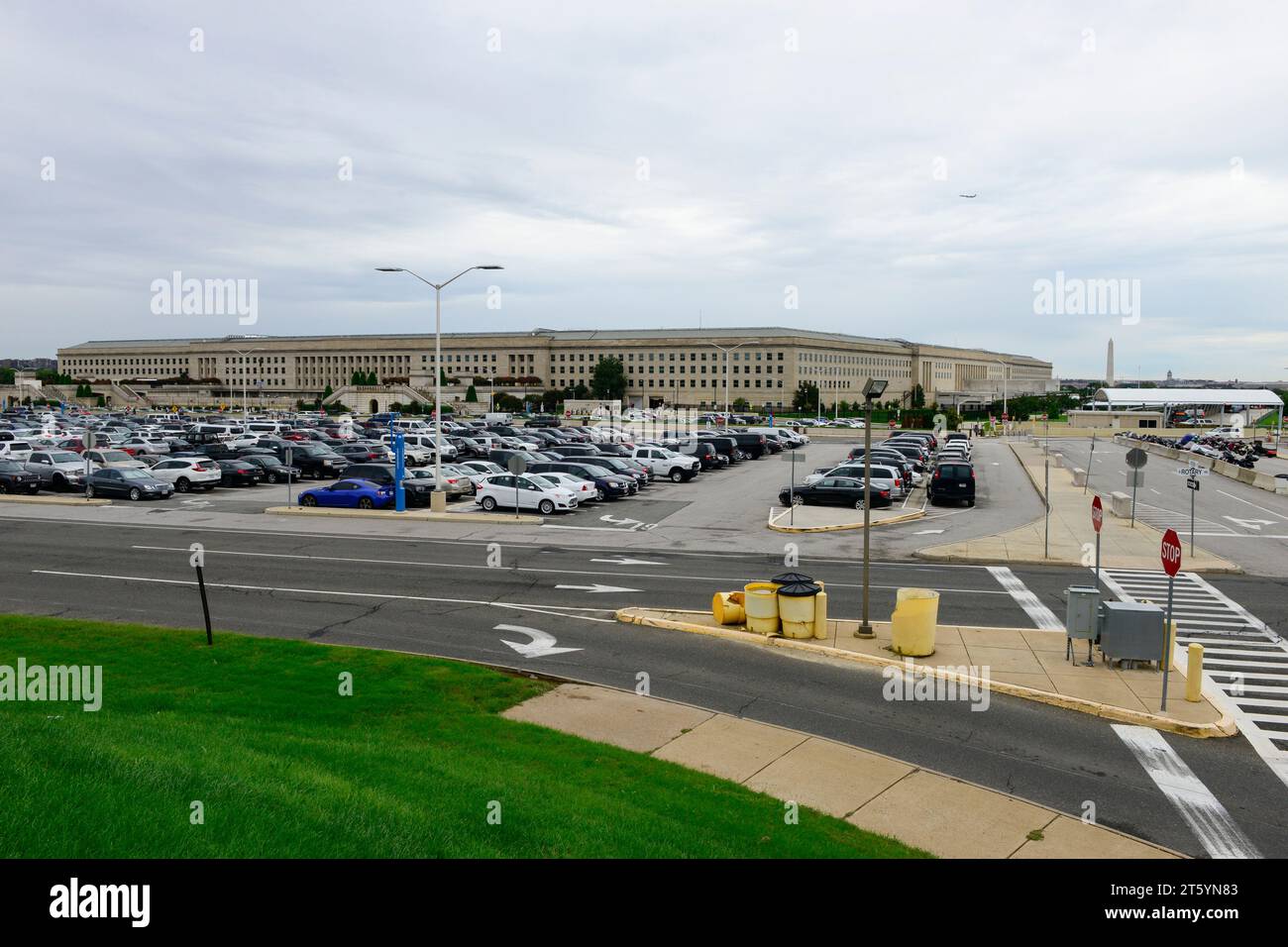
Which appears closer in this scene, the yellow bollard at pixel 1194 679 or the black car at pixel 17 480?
the yellow bollard at pixel 1194 679

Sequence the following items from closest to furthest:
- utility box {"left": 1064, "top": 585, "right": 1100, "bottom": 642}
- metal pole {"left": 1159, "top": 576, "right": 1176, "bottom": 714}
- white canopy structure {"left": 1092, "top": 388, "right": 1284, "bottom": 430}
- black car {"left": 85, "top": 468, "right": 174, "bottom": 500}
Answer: metal pole {"left": 1159, "top": 576, "right": 1176, "bottom": 714}
utility box {"left": 1064, "top": 585, "right": 1100, "bottom": 642}
black car {"left": 85, "top": 468, "right": 174, "bottom": 500}
white canopy structure {"left": 1092, "top": 388, "right": 1284, "bottom": 430}

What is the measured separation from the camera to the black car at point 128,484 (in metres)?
38.2

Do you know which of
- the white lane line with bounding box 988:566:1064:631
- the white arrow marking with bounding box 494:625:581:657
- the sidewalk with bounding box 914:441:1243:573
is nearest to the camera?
the white arrow marking with bounding box 494:625:581:657

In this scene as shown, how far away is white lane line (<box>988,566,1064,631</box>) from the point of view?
18125 mm

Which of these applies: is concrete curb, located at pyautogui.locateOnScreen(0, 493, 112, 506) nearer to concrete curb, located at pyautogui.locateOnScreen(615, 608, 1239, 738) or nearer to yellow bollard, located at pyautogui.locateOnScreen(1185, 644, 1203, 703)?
concrete curb, located at pyautogui.locateOnScreen(615, 608, 1239, 738)

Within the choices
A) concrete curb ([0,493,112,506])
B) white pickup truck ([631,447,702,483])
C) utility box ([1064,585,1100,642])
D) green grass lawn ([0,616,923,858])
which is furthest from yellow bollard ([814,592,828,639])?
concrete curb ([0,493,112,506])

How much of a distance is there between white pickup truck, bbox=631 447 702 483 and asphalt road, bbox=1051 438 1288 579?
20003mm

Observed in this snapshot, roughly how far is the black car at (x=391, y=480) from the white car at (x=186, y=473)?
8.57 meters

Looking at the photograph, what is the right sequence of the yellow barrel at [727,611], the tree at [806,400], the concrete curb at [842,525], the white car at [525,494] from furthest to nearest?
the tree at [806,400] → the white car at [525,494] → the concrete curb at [842,525] → the yellow barrel at [727,611]

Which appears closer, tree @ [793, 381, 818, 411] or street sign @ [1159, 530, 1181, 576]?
street sign @ [1159, 530, 1181, 576]

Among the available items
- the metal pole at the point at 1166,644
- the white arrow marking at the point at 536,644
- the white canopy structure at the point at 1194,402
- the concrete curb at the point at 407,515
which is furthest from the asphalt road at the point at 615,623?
the white canopy structure at the point at 1194,402

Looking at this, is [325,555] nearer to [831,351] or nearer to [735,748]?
[735,748]

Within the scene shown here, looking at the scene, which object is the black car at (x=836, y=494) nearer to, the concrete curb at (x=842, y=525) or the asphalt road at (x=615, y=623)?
the concrete curb at (x=842, y=525)
